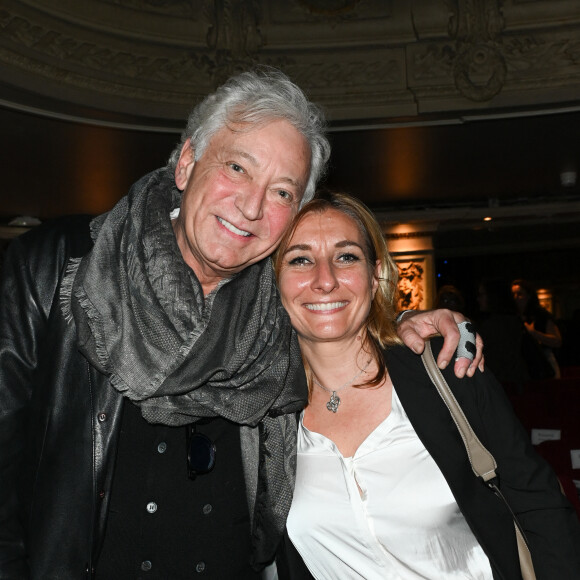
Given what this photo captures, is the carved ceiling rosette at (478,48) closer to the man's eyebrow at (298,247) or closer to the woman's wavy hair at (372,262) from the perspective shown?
the woman's wavy hair at (372,262)

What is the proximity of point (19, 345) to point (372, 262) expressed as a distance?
1.11 metres

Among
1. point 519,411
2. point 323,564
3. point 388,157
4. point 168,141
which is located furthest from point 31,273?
point 388,157

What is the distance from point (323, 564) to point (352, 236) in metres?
0.99

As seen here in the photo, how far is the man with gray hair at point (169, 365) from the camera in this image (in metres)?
1.65

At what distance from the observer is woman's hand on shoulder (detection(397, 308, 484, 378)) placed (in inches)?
77.1

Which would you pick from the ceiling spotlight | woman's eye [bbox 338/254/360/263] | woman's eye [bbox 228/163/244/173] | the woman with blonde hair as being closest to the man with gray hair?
woman's eye [bbox 228/163/244/173]

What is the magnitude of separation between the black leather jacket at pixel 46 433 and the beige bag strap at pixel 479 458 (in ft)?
2.88

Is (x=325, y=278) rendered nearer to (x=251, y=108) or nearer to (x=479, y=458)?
(x=251, y=108)

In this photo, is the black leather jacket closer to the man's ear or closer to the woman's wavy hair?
the man's ear

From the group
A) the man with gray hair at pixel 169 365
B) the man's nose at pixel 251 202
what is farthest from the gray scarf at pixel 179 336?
the man's nose at pixel 251 202

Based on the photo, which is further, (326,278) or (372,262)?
(372,262)

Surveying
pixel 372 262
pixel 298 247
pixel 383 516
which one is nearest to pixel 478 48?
pixel 372 262

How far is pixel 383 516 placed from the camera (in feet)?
6.47

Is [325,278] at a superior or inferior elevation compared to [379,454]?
superior
